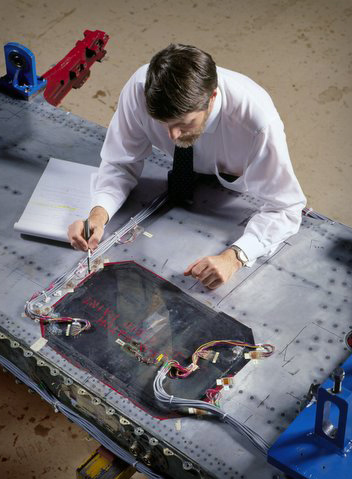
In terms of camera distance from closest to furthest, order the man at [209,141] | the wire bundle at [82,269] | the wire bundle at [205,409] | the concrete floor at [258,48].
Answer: the wire bundle at [205,409] < the man at [209,141] < the wire bundle at [82,269] < the concrete floor at [258,48]

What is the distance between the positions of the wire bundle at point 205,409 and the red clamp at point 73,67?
7.37 ft

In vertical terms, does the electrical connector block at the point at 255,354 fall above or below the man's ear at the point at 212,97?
below

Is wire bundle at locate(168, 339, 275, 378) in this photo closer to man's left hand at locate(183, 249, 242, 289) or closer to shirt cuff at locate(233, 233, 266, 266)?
man's left hand at locate(183, 249, 242, 289)

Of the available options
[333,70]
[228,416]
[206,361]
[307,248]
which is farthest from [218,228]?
[333,70]

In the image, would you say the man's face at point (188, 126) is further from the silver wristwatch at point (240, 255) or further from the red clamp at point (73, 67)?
the red clamp at point (73, 67)

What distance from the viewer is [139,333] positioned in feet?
11.9

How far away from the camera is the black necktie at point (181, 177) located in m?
3.97

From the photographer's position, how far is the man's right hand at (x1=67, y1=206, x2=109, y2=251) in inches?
151

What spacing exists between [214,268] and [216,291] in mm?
185

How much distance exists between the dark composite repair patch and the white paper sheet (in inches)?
14.9

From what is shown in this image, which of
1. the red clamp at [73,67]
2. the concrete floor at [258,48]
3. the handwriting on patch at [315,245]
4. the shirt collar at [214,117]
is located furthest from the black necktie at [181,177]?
the concrete floor at [258,48]

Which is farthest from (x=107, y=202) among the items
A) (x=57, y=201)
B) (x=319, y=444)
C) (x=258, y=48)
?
(x=258, y=48)

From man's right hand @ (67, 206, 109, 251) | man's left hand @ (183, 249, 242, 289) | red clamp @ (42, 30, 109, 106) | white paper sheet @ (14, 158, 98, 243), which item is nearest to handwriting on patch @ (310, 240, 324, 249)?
man's left hand @ (183, 249, 242, 289)

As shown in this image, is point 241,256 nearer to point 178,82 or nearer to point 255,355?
point 255,355
